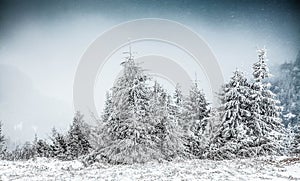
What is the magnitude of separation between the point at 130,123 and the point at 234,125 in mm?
11822

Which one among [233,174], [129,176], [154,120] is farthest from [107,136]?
[233,174]

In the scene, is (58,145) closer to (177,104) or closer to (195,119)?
(177,104)

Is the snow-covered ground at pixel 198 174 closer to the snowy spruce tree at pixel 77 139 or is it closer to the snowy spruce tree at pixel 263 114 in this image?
the snowy spruce tree at pixel 263 114

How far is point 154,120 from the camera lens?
1045 inches

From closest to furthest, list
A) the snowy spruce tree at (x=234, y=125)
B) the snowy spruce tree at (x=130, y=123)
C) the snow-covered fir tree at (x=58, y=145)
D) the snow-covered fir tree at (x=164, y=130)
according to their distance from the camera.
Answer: the snowy spruce tree at (x=130, y=123) < the snow-covered fir tree at (x=164, y=130) < the snowy spruce tree at (x=234, y=125) < the snow-covered fir tree at (x=58, y=145)

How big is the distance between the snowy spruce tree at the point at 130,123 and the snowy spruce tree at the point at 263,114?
10.8 meters

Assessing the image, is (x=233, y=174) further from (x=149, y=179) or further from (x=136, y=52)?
(x=136, y=52)

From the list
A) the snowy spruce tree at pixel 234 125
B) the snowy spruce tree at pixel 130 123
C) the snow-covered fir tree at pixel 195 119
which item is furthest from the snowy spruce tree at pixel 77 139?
the snowy spruce tree at pixel 130 123

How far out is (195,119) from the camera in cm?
3869

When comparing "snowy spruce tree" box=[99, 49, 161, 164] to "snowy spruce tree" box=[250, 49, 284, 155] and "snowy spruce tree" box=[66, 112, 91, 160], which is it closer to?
"snowy spruce tree" box=[250, 49, 284, 155]

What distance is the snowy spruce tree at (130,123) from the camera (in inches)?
1006

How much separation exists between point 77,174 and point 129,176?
3389mm

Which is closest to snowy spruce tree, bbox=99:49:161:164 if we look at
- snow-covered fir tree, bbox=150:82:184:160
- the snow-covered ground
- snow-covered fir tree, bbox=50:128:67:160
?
snow-covered fir tree, bbox=150:82:184:160

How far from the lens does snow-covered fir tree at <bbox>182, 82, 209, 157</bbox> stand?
37000 millimetres
